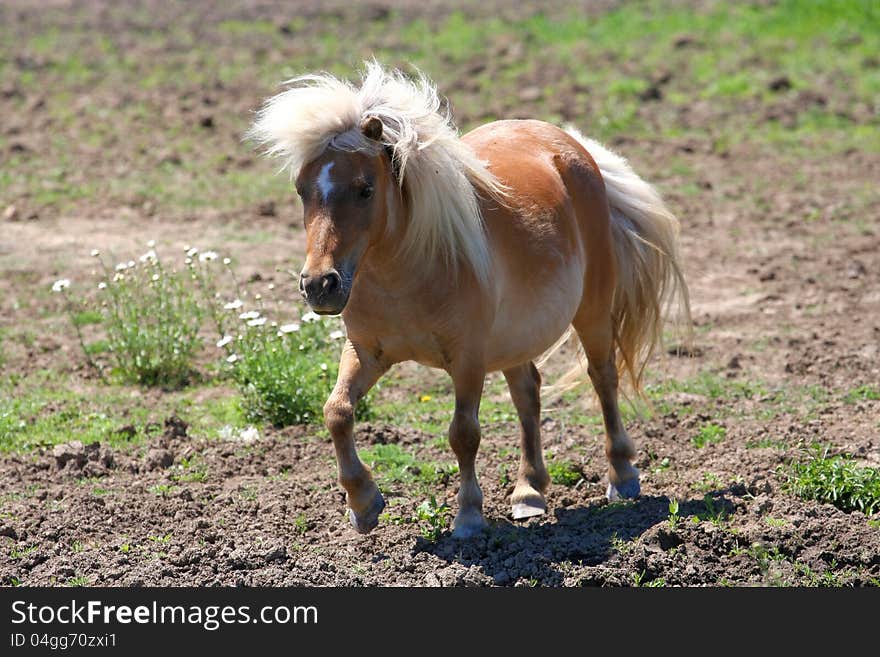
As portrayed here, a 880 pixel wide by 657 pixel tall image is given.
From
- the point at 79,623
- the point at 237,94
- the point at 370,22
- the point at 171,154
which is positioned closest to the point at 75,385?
the point at 79,623

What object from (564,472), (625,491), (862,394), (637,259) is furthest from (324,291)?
(862,394)

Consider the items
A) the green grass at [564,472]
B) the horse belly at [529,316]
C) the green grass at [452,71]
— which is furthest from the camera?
the green grass at [452,71]

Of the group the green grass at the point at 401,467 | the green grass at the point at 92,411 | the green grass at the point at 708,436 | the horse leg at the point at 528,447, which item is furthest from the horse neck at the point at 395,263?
the green grass at the point at 92,411

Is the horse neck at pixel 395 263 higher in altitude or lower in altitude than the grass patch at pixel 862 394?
higher

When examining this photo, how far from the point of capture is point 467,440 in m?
5.80

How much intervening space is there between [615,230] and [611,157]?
515 millimetres

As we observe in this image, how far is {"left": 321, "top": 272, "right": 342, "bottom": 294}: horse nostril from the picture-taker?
494cm

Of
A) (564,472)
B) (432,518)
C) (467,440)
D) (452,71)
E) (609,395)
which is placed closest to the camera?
(467,440)

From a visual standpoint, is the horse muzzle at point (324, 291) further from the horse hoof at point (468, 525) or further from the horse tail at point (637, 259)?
the horse tail at point (637, 259)

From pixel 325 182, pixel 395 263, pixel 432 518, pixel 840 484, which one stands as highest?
pixel 325 182

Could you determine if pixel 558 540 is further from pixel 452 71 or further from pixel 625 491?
pixel 452 71

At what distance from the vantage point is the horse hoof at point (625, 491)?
646 centimetres

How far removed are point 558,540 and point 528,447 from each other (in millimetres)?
919

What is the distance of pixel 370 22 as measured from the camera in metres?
19.4
